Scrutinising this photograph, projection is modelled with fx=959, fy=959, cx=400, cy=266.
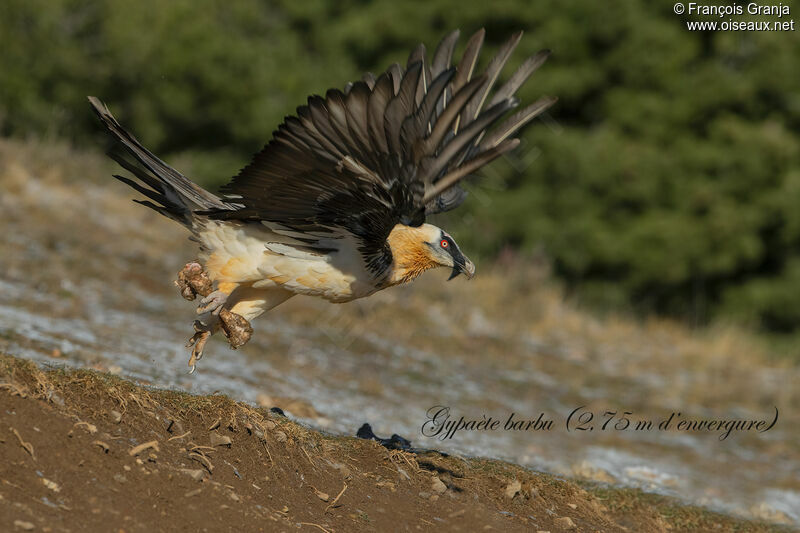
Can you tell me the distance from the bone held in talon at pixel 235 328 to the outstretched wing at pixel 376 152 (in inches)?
25.3

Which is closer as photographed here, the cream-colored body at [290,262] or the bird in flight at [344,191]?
the bird in flight at [344,191]

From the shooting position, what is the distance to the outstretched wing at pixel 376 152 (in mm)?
4754

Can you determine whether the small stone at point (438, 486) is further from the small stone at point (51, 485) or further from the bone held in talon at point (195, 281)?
the small stone at point (51, 485)

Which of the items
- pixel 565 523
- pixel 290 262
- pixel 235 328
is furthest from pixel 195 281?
pixel 565 523

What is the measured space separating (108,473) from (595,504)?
3.35 meters

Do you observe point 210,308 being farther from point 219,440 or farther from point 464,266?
point 464,266

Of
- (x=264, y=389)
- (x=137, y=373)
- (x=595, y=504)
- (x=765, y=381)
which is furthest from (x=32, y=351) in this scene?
(x=765, y=381)

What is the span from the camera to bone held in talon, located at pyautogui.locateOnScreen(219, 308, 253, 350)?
238 inches

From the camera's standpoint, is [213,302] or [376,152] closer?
[376,152]

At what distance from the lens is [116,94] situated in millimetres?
20828

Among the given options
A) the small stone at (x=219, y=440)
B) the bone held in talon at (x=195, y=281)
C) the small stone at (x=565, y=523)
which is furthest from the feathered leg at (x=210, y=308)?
the small stone at (x=565, y=523)

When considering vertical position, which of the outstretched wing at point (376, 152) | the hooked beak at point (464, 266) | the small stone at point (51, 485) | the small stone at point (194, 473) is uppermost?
the outstretched wing at point (376, 152)

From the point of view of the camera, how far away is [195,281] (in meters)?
6.11

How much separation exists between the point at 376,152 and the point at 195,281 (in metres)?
1.73
